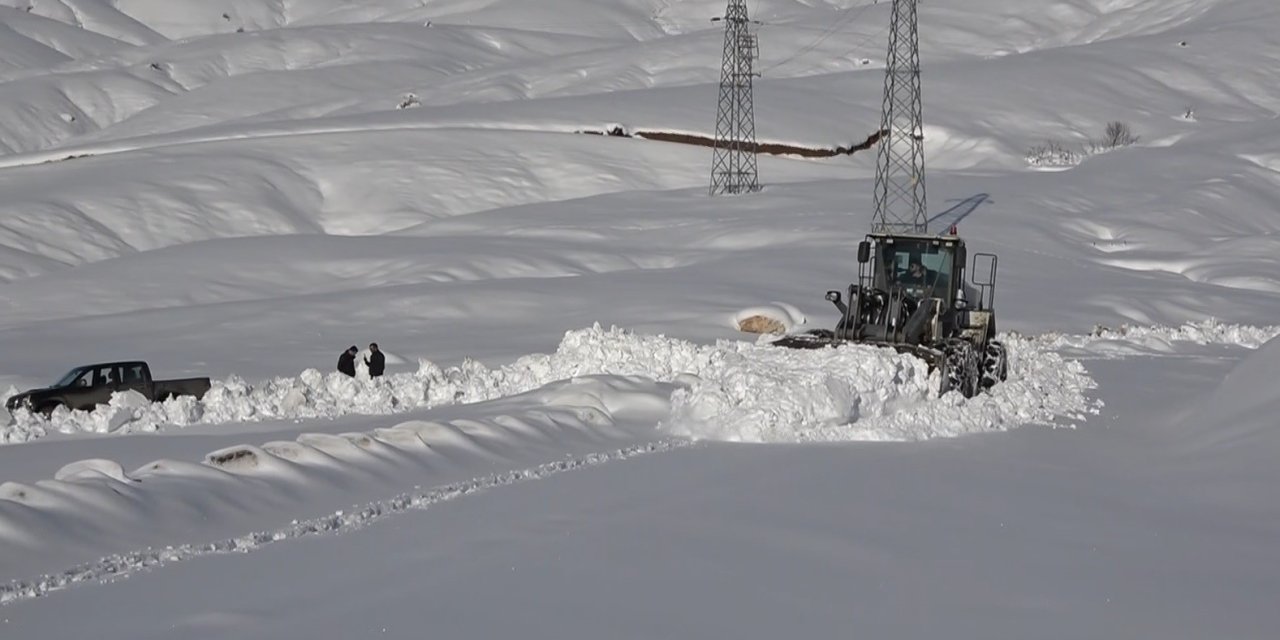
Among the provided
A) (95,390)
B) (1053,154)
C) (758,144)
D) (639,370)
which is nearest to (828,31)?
(1053,154)

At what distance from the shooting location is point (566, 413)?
16406 millimetres

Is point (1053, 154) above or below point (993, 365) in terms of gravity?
above

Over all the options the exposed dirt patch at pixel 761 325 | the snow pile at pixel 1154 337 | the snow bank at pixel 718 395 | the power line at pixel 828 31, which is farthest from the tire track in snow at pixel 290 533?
the power line at pixel 828 31

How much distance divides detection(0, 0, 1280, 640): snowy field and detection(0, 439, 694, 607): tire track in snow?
0.05 meters

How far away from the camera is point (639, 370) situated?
20047 millimetres

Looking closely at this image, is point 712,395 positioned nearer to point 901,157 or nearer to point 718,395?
point 718,395

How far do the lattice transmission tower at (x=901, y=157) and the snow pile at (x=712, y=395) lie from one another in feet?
48.7

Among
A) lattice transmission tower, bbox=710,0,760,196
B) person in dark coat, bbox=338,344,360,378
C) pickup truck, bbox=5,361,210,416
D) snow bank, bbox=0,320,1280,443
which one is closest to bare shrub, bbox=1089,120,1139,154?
lattice transmission tower, bbox=710,0,760,196

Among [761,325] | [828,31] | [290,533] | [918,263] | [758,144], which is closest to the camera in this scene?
[290,533]

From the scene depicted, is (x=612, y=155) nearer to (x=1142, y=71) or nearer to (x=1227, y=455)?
(x=1142, y=71)

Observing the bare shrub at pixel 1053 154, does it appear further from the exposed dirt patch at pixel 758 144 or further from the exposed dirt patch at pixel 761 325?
the exposed dirt patch at pixel 761 325

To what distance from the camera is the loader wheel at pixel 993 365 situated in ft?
64.6

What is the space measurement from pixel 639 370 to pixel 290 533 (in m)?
9.51

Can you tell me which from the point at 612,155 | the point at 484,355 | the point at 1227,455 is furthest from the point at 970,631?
the point at 612,155
